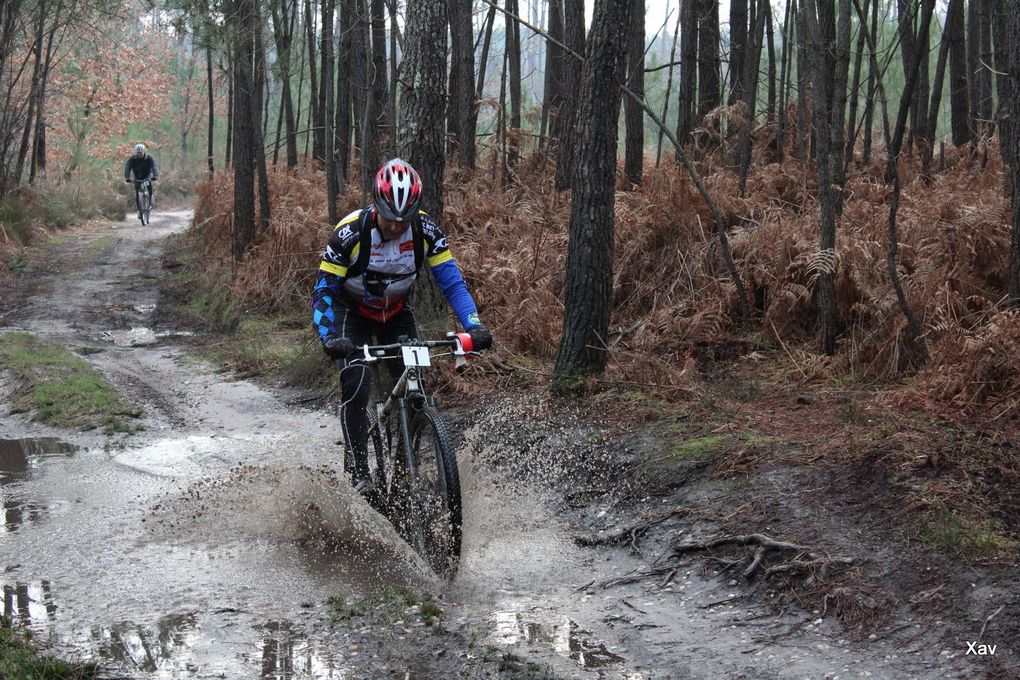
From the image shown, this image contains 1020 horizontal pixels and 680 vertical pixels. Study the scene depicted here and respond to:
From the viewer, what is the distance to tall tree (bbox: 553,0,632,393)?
7.81m

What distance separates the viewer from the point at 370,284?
6.38 metres

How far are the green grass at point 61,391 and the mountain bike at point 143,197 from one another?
17913 mm

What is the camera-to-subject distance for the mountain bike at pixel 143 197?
2872cm

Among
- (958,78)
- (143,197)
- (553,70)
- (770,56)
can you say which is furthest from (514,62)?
(143,197)

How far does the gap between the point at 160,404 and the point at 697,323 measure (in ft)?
19.1

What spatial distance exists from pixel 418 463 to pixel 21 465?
419cm

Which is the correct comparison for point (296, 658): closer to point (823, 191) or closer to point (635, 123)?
point (823, 191)

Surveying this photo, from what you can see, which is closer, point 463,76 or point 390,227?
point 390,227

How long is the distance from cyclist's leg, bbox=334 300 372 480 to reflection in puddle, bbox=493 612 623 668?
1.83 metres

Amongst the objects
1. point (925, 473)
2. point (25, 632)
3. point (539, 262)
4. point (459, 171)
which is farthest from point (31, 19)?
point (925, 473)

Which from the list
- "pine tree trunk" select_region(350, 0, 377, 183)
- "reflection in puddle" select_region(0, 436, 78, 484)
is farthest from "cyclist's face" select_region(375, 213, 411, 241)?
"pine tree trunk" select_region(350, 0, 377, 183)

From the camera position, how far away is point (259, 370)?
38.4 feet

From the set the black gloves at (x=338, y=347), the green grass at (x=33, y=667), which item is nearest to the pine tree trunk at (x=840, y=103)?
the black gloves at (x=338, y=347)

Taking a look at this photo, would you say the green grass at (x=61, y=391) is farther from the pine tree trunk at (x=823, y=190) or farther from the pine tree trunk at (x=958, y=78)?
the pine tree trunk at (x=958, y=78)
